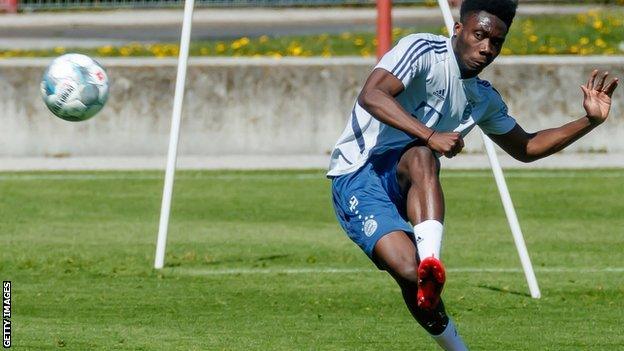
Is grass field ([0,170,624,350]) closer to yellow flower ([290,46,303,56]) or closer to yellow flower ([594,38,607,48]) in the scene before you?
yellow flower ([290,46,303,56])

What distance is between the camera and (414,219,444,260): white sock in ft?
21.5

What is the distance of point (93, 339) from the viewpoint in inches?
320

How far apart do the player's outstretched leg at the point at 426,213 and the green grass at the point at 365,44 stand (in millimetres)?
13900

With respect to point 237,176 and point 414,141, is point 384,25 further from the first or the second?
point 414,141

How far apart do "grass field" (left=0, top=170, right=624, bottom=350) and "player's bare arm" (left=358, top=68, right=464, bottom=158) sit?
176 cm

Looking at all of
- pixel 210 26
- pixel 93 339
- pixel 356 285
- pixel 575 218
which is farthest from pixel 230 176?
pixel 210 26

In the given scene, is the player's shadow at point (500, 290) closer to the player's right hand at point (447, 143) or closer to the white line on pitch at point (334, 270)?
the white line on pitch at point (334, 270)

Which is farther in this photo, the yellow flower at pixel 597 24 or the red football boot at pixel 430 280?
the yellow flower at pixel 597 24

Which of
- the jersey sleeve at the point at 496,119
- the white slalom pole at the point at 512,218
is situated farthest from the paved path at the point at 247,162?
the jersey sleeve at the point at 496,119

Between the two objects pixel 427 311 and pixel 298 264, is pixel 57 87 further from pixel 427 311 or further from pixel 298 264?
pixel 427 311

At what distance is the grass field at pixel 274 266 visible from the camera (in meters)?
8.40

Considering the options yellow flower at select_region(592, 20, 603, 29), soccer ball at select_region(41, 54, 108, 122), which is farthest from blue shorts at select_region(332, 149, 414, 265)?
yellow flower at select_region(592, 20, 603, 29)

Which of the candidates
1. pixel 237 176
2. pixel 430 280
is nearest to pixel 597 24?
pixel 237 176

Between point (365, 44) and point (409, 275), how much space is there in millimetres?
16253
